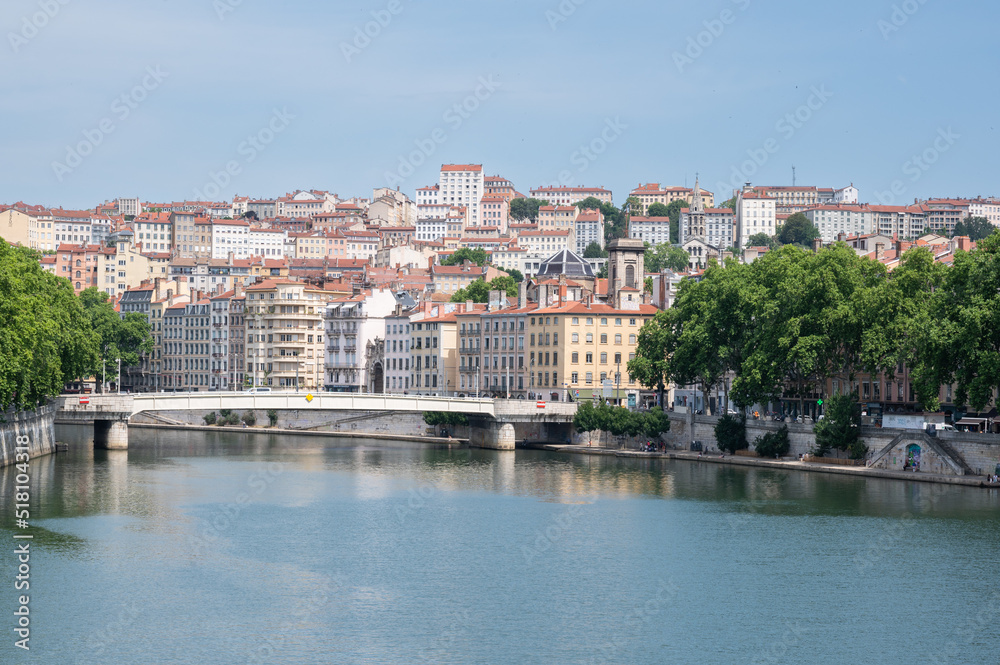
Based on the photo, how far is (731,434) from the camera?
8625 cm

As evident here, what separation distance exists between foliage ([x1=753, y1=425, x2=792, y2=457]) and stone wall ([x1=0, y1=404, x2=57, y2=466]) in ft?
136

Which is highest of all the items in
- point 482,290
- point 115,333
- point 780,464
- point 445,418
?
point 482,290

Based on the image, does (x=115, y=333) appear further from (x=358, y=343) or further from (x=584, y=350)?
(x=584, y=350)

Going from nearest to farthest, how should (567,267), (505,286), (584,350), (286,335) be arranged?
(584,350)
(567,267)
(286,335)
(505,286)

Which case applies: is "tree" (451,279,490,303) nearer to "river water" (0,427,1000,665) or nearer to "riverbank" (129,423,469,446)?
"riverbank" (129,423,469,446)

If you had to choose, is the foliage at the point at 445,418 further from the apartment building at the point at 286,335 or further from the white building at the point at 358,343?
the apartment building at the point at 286,335

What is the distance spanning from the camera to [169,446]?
100 m

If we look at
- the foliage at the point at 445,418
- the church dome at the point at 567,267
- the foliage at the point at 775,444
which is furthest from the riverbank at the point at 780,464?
the church dome at the point at 567,267

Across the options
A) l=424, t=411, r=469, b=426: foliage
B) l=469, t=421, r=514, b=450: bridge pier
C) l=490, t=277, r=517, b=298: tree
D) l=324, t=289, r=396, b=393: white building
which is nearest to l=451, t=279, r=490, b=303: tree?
l=490, t=277, r=517, b=298: tree

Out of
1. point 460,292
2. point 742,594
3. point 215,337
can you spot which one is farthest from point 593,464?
point 215,337

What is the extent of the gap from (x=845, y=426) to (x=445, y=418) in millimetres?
38751

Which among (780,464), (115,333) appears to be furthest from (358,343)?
(780,464)

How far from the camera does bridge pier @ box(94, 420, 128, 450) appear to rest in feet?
296

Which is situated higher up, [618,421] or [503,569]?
[618,421]
